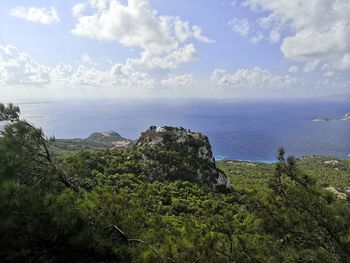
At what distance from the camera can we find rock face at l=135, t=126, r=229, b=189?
4150cm

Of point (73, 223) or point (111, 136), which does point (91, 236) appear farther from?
point (111, 136)

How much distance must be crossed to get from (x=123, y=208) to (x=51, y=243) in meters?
2.42

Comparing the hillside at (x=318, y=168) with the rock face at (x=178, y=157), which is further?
the hillside at (x=318, y=168)

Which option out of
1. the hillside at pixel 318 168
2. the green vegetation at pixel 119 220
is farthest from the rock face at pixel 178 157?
the hillside at pixel 318 168

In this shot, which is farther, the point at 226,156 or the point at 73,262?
the point at 226,156

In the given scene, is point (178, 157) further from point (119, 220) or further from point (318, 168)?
point (318, 168)

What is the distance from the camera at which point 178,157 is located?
1695 inches

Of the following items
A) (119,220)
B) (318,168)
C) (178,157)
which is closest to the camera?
(119,220)

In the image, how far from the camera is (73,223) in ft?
27.4

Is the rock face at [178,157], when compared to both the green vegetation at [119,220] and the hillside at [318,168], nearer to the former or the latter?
the green vegetation at [119,220]

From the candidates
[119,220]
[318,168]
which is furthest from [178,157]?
[318,168]

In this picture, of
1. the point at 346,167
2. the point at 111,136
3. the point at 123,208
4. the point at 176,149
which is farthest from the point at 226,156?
the point at 123,208

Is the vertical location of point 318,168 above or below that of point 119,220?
below

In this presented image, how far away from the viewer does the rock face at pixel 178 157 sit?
4150 centimetres
